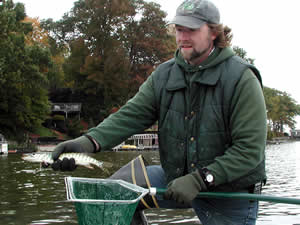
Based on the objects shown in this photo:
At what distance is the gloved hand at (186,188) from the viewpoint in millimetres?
3493

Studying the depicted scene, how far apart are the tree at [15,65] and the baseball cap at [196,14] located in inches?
1496

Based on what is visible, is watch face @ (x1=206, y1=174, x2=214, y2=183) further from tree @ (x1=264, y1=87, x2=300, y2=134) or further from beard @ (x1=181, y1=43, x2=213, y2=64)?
tree @ (x1=264, y1=87, x2=300, y2=134)

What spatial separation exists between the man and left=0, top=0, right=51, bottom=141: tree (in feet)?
124

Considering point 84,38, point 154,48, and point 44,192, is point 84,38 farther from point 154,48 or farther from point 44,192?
point 44,192

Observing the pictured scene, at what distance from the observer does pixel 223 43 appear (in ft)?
12.9

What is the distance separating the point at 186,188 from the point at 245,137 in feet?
1.94

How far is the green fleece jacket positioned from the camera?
11.8 ft

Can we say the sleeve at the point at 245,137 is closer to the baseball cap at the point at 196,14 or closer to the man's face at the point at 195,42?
the man's face at the point at 195,42

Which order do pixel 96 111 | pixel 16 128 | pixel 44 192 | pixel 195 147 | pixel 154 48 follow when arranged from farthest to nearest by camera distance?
pixel 96 111 < pixel 154 48 < pixel 16 128 < pixel 44 192 < pixel 195 147

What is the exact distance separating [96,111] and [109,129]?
62470 mm

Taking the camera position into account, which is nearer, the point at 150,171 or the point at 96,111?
the point at 150,171

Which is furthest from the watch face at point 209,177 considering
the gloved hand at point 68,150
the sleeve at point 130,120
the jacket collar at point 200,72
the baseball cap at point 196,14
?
the baseball cap at point 196,14

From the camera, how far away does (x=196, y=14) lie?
3.80 meters

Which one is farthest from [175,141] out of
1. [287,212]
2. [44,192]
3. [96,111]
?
[96,111]
